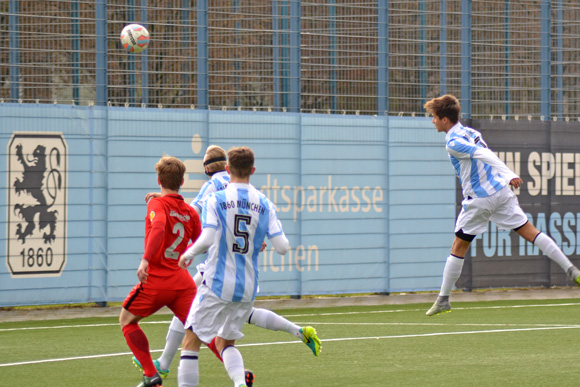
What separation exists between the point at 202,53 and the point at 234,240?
9.44m

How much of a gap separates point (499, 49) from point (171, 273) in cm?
1150

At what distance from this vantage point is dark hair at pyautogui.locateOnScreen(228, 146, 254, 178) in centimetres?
673

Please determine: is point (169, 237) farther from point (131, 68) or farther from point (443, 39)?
point (443, 39)

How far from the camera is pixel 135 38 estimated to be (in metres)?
14.3

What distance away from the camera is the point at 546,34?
17.6m

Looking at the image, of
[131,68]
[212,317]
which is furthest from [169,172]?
[131,68]

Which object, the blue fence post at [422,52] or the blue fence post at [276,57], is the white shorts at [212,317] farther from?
the blue fence post at [422,52]

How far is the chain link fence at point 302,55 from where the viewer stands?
1497 cm

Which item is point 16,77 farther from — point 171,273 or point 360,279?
point 171,273

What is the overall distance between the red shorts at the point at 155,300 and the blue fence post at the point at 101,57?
8245 mm

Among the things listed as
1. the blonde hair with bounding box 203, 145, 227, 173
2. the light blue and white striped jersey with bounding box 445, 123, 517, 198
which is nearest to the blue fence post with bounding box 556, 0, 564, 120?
the light blue and white striped jersey with bounding box 445, 123, 517, 198

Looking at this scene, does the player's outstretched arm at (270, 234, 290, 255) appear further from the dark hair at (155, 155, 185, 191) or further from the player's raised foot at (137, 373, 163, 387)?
the player's raised foot at (137, 373, 163, 387)

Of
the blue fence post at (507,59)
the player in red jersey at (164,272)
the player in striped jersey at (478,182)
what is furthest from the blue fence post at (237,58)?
the player in red jersey at (164,272)

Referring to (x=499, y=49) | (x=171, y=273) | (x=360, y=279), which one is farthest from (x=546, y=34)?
(x=171, y=273)
